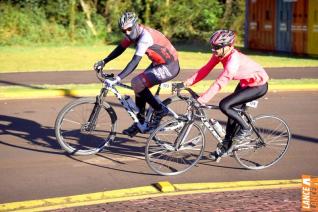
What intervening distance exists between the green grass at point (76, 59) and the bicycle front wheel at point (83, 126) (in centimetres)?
969

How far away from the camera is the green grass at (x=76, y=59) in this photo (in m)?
18.3

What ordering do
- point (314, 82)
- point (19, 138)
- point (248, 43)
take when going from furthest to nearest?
1. point (248, 43)
2. point (314, 82)
3. point (19, 138)

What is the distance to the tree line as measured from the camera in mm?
28625

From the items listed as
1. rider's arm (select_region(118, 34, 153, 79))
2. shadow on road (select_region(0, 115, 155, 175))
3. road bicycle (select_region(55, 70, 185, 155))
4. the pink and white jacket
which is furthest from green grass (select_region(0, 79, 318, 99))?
the pink and white jacket

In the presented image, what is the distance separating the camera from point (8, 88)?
43.3 ft

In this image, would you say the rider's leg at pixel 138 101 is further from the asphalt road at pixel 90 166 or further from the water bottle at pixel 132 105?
the asphalt road at pixel 90 166

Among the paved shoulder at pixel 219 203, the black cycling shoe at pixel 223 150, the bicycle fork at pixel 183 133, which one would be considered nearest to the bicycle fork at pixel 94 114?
the bicycle fork at pixel 183 133

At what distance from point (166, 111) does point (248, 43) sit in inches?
782

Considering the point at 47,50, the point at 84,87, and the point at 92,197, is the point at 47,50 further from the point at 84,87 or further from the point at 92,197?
the point at 92,197

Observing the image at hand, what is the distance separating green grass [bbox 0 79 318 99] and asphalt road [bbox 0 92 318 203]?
2.89 metres

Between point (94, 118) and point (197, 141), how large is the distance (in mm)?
1421

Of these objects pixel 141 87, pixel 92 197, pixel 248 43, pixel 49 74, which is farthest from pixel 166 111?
pixel 248 43

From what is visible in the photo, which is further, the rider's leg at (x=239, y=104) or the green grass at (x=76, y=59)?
the green grass at (x=76, y=59)

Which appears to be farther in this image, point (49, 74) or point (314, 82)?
point (49, 74)
